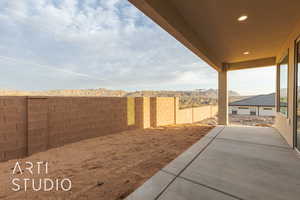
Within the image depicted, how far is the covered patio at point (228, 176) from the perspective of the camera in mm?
1454

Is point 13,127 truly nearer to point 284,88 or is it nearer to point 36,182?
point 36,182

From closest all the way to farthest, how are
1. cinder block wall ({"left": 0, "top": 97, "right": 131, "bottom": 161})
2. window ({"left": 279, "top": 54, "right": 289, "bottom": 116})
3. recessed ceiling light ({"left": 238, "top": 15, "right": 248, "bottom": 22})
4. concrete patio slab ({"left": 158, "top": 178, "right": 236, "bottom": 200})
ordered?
concrete patio slab ({"left": 158, "top": 178, "right": 236, "bottom": 200}) → recessed ceiling light ({"left": 238, "top": 15, "right": 248, "bottom": 22}) → cinder block wall ({"left": 0, "top": 97, "right": 131, "bottom": 161}) → window ({"left": 279, "top": 54, "right": 289, "bottom": 116})

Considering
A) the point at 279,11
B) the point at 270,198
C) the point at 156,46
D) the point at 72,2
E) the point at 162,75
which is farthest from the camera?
the point at 162,75

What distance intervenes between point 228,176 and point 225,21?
10.0ft

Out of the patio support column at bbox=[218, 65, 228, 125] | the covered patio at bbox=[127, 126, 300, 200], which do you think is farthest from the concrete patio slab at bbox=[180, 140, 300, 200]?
the patio support column at bbox=[218, 65, 228, 125]

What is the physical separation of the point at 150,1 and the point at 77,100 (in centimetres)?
341

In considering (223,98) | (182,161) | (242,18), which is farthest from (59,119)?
(223,98)

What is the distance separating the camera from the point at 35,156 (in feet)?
9.46

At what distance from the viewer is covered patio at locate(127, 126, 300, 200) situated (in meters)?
1.45

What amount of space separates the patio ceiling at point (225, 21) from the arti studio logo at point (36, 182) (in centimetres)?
286

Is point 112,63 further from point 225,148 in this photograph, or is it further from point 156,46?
point 225,148

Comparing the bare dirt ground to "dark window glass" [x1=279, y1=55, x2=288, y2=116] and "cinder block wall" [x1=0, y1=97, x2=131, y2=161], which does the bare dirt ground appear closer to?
"cinder block wall" [x1=0, y1=97, x2=131, y2=161]

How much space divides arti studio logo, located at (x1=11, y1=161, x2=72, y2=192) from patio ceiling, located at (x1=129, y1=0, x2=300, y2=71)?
2.86 m

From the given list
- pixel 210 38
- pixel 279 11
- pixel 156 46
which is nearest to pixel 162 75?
pixel 156 46
